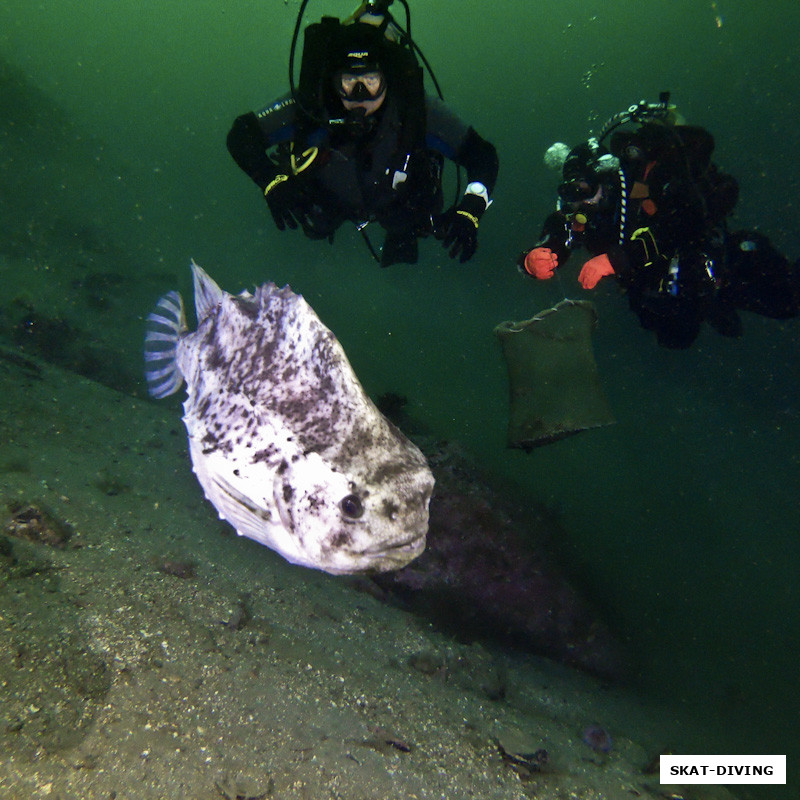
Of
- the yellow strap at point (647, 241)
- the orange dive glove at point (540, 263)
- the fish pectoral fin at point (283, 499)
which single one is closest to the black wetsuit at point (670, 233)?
the yellow strap at point (647, 241)

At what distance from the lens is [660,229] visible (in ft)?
17.3

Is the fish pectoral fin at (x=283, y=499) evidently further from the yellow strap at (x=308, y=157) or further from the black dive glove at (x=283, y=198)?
the yellow strap at (x=308, y=157)

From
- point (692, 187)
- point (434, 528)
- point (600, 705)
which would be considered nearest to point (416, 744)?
point (434, 528)

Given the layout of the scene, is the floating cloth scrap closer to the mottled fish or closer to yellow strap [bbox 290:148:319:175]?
the mottled fish

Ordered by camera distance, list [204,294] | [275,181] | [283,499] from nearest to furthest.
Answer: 1. [283,499]
2. [204,294]
3. [275,181]

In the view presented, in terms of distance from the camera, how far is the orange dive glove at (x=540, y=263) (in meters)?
4.47

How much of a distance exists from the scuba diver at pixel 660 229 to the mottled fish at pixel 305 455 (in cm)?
324

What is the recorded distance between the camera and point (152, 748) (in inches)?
80.4

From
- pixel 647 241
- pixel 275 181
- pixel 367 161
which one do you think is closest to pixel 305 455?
pixel 275 181

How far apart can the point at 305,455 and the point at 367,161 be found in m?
3.90

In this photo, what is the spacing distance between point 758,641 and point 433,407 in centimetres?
919

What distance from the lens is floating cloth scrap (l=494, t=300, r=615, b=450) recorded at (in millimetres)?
4047

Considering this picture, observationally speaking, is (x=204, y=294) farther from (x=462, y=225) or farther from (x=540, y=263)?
(x=540, y=263)

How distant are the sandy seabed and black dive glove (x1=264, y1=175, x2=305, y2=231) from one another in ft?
11.5
